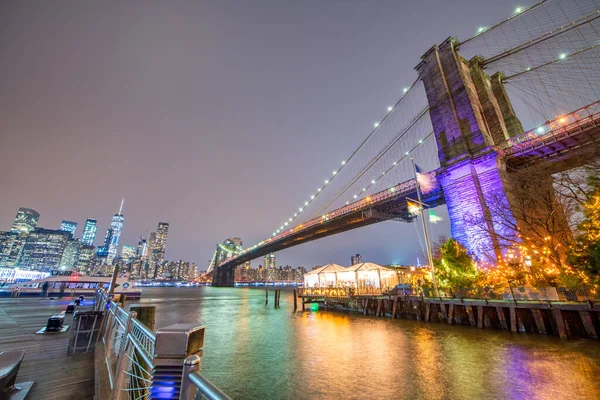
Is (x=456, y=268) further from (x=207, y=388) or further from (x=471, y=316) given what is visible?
(x=207, y=388)

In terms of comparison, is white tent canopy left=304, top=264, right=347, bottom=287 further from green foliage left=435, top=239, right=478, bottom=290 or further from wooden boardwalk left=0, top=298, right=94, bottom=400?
wooden boardwalk left=0, top=298, right=94, bottom=400

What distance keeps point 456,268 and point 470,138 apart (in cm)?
1015

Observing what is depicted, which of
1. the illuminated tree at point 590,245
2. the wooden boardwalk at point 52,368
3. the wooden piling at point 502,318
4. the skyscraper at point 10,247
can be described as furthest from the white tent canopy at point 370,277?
the skyscraper at point 10,247

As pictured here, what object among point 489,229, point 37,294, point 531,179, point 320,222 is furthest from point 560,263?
point 37,294

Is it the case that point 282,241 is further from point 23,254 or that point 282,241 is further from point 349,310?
point 23,254

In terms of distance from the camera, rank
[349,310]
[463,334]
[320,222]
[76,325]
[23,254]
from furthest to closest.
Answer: [23,254] → [320,222] → [349,310] → [463,334] → [76,325]

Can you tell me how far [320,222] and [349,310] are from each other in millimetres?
18310

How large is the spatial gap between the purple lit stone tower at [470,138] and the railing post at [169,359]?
2001 centimetres

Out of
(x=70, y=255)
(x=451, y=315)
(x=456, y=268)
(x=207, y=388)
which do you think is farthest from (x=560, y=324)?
(x=70, y=255)

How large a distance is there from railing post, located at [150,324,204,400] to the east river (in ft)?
18.4

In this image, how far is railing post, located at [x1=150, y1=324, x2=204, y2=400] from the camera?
6.20 ft

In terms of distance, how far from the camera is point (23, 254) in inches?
5536

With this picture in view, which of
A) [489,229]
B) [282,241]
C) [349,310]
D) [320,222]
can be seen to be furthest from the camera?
[282,241]

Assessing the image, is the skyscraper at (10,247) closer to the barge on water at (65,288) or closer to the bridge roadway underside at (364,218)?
the barge on water at (65,288)
